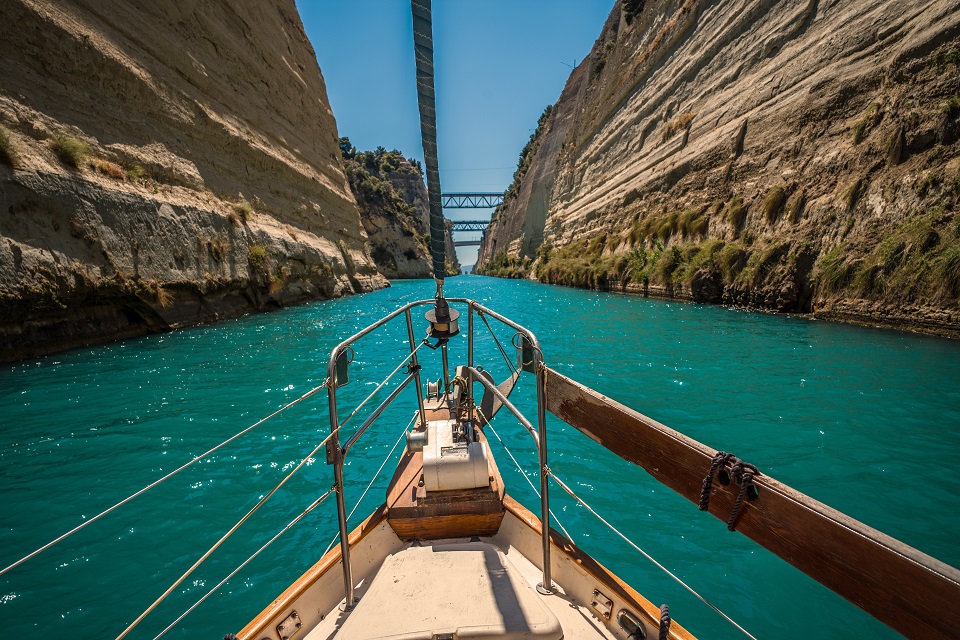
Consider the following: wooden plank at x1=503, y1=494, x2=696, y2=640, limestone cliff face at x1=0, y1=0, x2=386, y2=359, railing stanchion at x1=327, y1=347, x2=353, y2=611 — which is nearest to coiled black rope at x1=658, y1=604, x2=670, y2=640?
wooden plank at x1=503, y1=494, x2=696, y2=640

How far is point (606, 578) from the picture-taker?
186cm

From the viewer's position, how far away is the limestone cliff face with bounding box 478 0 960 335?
815 centimetres

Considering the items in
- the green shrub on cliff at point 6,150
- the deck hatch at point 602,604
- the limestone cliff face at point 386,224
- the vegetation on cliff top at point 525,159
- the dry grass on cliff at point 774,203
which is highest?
the vegetation on cliff top at point 525,159

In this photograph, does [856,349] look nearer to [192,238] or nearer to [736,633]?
[736,633]

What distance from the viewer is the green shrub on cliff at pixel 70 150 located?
837 cm

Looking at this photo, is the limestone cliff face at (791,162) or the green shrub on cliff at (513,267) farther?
the green shrub on cliff at (513,267)

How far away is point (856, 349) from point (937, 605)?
8827 millimetres

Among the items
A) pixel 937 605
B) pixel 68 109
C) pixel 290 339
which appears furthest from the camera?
pixel 290 339

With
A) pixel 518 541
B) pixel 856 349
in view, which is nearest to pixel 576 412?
pixel 518 541

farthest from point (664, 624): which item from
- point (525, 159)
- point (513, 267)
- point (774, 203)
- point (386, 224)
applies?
point (525, 159)

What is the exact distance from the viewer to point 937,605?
810mm

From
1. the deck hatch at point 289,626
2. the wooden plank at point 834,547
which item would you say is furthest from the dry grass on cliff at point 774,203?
the deck hatch at point 289,626

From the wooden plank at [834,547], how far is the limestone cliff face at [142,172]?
35.9 feet

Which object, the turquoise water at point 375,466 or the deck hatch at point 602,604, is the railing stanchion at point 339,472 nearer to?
the turquoise water at point 375,466
